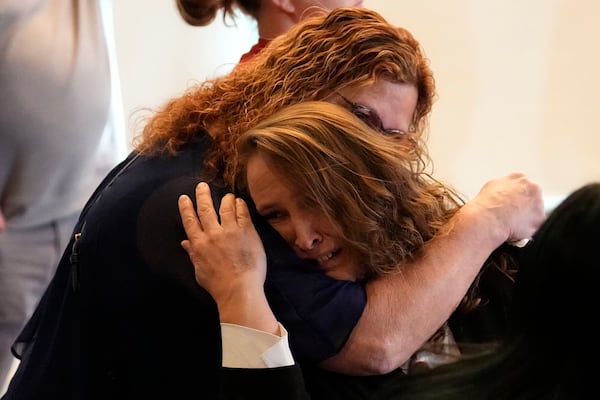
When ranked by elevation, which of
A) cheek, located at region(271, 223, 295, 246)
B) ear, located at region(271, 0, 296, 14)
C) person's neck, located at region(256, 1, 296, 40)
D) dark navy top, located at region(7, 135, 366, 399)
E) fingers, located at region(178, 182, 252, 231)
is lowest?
dark navy top, located at region(7, 135, 366, 399)

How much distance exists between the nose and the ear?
1.92ft

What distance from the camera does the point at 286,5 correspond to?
1.48 metres

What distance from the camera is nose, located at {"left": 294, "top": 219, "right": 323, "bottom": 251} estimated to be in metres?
1.02

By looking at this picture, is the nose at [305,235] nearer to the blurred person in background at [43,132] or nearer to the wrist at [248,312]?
the wrist at [248,312]

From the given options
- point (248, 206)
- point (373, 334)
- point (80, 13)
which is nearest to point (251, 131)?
point (248, 206)

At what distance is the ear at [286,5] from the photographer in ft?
4.87

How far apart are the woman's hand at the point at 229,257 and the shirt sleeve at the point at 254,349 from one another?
0.04ft

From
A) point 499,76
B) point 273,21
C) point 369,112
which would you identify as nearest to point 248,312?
point 369,112

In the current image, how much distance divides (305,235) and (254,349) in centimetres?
15

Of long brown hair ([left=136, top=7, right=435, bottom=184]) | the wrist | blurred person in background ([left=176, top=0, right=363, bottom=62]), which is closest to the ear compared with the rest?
blurred person in background ([left=176, top=0, right=363, bottom=62])

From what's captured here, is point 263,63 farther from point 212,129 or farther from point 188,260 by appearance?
point 188,260

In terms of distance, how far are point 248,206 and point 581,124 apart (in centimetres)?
165

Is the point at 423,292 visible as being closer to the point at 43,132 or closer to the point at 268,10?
the point at 268,10

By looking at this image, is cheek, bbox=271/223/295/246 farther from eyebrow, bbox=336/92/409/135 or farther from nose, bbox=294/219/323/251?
eyebrow, bbox=336/92/409/135
